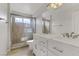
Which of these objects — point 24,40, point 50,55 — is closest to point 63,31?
point 50,55

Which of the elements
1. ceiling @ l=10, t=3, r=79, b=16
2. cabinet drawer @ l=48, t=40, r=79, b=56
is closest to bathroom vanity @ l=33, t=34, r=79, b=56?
cabinet drawer @ l=48, t=40, r=79, b=56

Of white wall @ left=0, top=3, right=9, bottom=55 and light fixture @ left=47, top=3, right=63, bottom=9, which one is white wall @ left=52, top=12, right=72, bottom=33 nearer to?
light fixture @ left=47, top=3, right=63, bottom=9

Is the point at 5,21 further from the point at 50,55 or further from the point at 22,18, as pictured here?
the point at 50,55

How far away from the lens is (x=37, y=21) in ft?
4.01

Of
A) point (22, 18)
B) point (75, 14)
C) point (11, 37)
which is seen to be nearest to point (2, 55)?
point (11, 37)

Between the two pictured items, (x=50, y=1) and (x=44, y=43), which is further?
(x=44, y=43)

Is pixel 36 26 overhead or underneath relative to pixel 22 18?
underneath

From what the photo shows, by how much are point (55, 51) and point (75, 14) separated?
23.5 inches

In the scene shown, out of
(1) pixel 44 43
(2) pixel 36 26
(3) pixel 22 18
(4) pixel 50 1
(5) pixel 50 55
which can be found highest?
(4) pixel 50 1

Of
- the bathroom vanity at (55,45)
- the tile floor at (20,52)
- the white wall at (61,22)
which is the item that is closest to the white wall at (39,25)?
the bathroom vanity at (55,45)

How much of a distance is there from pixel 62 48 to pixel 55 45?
0.13 meters

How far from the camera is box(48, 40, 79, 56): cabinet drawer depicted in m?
0.82

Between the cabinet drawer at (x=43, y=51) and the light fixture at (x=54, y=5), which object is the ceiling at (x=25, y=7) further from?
the cabinet drawer at (x=43, y=51)

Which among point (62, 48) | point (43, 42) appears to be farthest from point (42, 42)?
point (62, 48)
